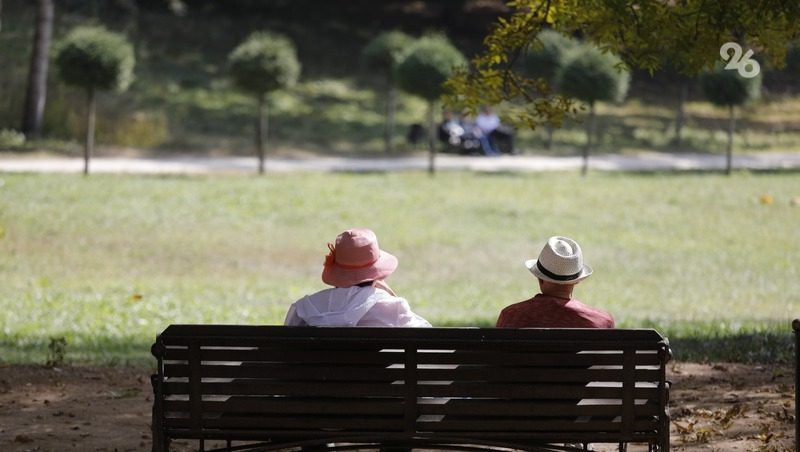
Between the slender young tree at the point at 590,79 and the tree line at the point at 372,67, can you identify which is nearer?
the tree line at the point at 372,67

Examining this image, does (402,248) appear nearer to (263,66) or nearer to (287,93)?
(263,66)

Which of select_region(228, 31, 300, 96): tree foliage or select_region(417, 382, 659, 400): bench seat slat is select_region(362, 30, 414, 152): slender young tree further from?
select_region(417, 382, 659, 400): bench seat slat

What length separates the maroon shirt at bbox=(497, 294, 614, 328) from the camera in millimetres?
6051

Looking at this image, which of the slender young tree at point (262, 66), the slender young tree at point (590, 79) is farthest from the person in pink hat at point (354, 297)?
the slender young tree at point (590, 79)

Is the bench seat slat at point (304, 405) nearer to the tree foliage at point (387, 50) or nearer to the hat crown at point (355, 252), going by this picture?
the hat crown at point (355, 252)

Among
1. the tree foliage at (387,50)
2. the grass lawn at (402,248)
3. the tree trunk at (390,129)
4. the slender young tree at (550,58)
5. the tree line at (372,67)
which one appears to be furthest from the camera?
the slender young tree at (550,58)

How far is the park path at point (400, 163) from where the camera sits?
29.0 metres

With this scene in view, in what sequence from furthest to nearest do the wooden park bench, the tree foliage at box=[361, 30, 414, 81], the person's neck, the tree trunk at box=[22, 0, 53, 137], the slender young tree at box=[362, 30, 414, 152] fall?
the tree foliage at box=[361, 30, 414, 81], the slender young tree at box=[362, 30, 414, 152], the tree trunk at box=[22, 0, 53, 137], the person's neck, the wooden park bench

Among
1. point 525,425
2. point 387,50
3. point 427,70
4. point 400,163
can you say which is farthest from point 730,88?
→ point 525,425

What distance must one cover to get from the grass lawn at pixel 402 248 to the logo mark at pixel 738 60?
2.21 m

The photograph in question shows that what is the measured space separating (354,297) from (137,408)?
2.36m

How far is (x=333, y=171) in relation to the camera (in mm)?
30359

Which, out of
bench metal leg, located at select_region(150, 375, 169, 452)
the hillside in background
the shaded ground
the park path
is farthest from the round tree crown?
bench metal leg, located at select_region(150, 375, 169, 452)

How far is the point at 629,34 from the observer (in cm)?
951
